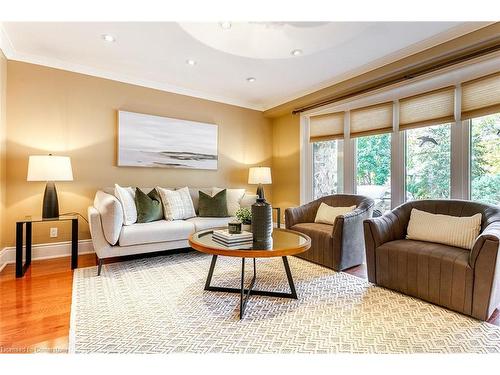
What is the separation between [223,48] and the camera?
285cm

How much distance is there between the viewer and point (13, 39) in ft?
9.24

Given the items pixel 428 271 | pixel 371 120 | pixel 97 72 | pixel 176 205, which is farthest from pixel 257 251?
pixel 97 72

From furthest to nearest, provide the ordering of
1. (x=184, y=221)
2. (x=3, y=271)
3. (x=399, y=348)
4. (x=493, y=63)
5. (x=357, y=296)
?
(x=184, y=221), (x=3, y=271), (x=493, y=63), (x=357, y=296), (x=399, y=348)

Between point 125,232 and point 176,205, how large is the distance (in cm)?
81

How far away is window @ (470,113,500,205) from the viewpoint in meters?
2.68

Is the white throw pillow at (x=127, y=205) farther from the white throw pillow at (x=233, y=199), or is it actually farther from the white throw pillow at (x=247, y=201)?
the white throw pillow at (x=247, y=201)

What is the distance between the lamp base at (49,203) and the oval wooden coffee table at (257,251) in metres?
1.82

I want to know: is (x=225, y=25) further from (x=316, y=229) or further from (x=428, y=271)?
(x=428, y=271)

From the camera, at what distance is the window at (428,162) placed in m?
3.07

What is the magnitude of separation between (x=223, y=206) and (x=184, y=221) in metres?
0.67

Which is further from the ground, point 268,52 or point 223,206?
point 268,52

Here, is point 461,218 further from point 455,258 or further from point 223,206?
point 223,206

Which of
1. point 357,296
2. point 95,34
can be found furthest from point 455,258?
point 95,34

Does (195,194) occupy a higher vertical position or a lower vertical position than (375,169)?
lower
